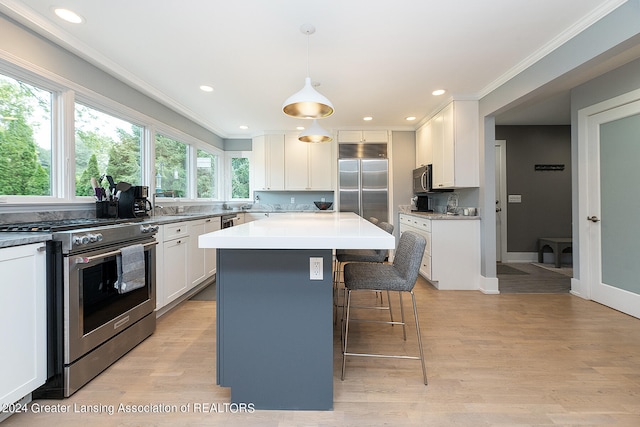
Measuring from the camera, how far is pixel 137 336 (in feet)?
7.02

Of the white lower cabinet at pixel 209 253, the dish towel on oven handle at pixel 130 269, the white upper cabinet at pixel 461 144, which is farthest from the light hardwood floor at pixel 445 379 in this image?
the white upper cabinet at pixel 461 144

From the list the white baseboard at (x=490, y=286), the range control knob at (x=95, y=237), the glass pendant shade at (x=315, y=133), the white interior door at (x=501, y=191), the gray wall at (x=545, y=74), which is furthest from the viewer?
the white interior door at (x=501, y=191)

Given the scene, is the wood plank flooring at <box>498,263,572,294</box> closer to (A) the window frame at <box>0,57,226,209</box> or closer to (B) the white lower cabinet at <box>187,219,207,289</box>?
(B) the white lower cabinet at <box>187,219,207,289</box>

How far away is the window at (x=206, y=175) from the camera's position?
16.3 feet

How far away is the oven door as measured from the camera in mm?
1577

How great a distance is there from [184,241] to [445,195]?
383 centimetres

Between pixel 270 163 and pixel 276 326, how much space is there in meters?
4.35

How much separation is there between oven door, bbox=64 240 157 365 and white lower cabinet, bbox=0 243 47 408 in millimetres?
102

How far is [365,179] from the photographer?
5227mm

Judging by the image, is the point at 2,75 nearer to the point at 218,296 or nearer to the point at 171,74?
the point at 171,74

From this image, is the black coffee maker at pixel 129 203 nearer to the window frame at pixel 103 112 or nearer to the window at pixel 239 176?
the window frame at pixel 103 112

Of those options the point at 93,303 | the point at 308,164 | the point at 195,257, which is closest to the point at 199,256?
the point at 195,257

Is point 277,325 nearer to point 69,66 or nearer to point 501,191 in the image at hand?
point 69,66

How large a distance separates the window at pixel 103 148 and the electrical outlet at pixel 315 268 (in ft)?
7.89
